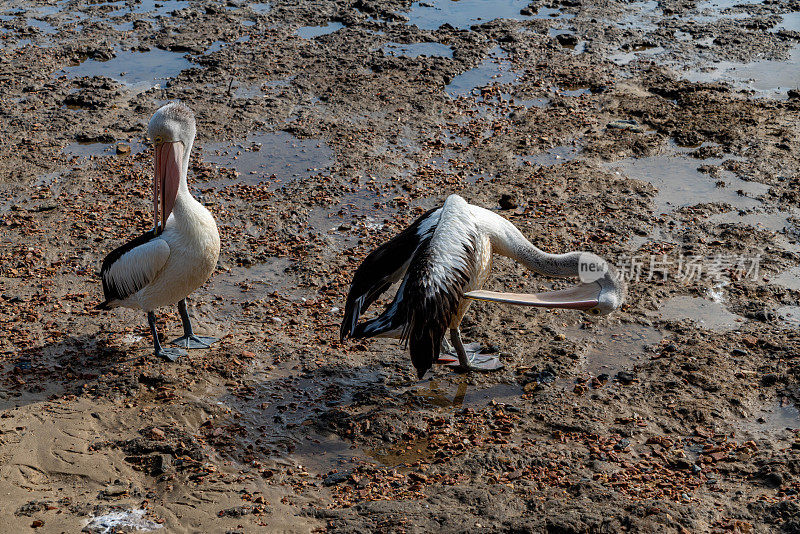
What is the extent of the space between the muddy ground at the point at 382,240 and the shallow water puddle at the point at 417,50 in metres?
0.09

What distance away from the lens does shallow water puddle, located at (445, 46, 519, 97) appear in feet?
30.6

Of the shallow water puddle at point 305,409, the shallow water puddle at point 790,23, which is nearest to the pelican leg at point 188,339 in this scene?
the shallow water puddle at point 305,409

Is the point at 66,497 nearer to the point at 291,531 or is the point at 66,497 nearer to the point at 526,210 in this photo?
the point at 291,531

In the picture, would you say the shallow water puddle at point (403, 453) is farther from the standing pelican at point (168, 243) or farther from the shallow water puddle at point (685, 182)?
the shallow water puddle at point (685, 182)

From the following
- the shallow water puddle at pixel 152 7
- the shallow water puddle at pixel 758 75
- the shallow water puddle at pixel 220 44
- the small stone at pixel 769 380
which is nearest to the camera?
the small stone at pixel 769 380

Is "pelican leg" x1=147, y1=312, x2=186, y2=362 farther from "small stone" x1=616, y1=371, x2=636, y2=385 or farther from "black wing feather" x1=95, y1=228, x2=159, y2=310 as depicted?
"small stone" x1=616, y1=371, x2=636, y2=385

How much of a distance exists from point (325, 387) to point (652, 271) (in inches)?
121

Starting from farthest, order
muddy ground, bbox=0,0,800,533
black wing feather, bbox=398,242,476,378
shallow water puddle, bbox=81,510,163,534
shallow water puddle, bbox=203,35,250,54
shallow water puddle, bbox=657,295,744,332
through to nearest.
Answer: shallow water puddle, bbox=203,35,250,54
shallow water puddle, bbox=657,295,744,332
black wing feather, bbox=398,242,476,378
muddy ground, bbox=0,0,800,533
shallow water puddle, bbox=81,510,163,534

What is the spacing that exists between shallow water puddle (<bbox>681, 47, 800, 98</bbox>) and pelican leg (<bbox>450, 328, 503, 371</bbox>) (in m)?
5.99

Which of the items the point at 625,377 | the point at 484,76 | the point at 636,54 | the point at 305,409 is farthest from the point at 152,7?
the point at 625,377

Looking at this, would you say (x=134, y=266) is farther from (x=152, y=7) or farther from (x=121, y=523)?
(x=152, y=7)

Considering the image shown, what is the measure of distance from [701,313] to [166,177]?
14.0 feet

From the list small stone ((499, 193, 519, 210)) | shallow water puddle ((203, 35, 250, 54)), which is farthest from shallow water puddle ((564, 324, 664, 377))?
shallow water puddle ((203, 35, 250, 54))

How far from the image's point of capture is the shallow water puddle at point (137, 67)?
9289 mm
